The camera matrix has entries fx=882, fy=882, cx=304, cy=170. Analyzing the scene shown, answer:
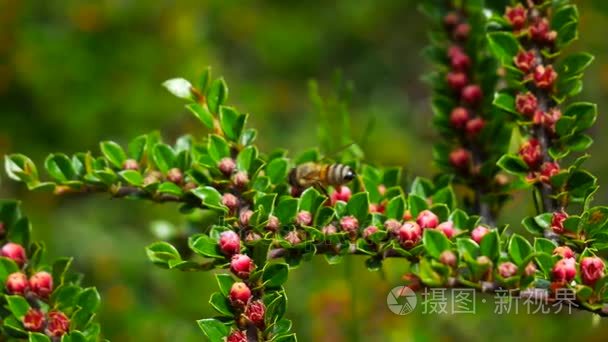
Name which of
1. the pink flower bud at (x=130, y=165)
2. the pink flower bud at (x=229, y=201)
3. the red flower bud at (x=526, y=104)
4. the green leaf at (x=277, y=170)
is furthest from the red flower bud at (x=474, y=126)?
the pink flower bud at (x=130, y=165)

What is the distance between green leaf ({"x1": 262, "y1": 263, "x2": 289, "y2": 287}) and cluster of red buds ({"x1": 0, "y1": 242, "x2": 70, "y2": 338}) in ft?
1.15

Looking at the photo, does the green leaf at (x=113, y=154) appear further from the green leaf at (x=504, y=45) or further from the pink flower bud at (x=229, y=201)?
the green leaf at (x=504, y=45)

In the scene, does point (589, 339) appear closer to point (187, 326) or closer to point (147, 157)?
point (187, 326)

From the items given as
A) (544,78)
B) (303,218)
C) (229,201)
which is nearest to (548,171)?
(544,78)

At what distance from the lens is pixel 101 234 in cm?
346

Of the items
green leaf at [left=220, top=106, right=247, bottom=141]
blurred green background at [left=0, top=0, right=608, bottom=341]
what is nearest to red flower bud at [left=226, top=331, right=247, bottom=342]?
green leaf at [left=220, top=106, right=247, bottom=141]

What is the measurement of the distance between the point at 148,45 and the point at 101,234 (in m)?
0.79

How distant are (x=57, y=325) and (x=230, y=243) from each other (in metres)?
0.34

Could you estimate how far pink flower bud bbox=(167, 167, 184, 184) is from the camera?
1.41 meters

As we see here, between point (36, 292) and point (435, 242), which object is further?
point (36, 292)

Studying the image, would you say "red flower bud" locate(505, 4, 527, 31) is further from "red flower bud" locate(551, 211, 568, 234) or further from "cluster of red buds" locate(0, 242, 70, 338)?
"cluster of red buds" locate(0, 242, 70, 338)

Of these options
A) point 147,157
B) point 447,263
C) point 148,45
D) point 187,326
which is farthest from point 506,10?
point 148,45

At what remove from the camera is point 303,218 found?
129 centimetres

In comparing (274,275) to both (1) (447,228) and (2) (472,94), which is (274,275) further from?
(2) (472,94)
